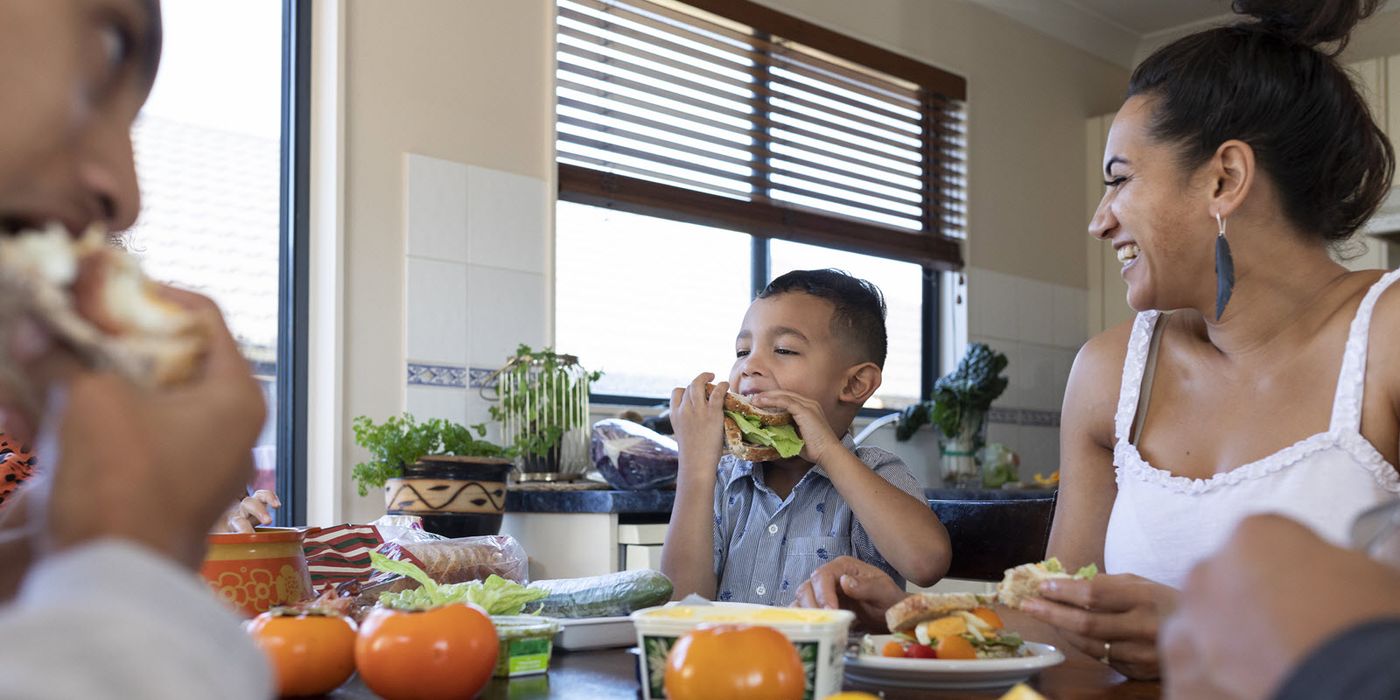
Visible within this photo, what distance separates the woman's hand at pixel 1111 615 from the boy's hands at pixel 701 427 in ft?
3.16

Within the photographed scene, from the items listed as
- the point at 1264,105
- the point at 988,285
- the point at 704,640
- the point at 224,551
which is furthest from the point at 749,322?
the point at 988,285

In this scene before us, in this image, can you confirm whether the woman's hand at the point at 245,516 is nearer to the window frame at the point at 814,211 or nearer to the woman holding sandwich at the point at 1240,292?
the woman holding sandwich at the point at 1240,292

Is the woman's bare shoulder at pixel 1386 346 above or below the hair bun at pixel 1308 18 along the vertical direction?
below

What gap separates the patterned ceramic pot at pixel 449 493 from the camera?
272 cm

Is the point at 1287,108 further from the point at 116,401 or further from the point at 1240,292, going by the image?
the point at 116,401

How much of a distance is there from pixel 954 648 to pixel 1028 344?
14.5ft

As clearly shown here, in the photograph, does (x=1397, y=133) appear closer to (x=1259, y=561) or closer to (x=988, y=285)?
(x=988, y=285)

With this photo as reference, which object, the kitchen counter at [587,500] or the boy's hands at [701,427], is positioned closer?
the boy's hands at [701,427]

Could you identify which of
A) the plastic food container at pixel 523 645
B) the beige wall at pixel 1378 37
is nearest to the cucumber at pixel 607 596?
the plastic food container at pixel 523 645

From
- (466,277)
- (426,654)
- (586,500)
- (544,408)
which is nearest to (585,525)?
(586,500)

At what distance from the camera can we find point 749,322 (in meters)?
2.16

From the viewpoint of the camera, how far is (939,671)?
0.91 m

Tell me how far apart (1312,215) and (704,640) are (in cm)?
120

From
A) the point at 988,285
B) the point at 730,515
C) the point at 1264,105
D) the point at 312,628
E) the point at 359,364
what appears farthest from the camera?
the point at 988,285
